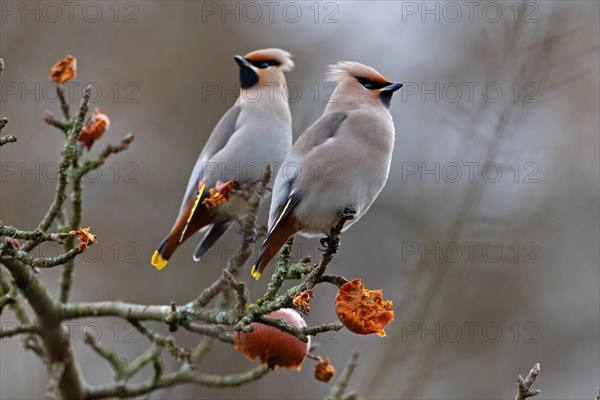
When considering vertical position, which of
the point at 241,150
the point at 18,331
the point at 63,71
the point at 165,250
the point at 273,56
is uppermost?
the point at 63,71

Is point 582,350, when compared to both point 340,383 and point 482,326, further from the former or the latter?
point 340,383

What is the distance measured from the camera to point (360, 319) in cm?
257

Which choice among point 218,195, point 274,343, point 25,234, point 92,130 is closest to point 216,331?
point 274,343

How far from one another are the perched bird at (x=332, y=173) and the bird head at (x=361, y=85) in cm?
10

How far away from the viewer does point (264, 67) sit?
493cm

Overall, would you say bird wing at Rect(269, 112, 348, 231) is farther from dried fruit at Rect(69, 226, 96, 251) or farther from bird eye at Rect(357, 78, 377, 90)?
dried fruit at Rect(69, 226, 96, 251)

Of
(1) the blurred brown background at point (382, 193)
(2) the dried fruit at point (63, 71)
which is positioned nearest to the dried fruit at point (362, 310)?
(2) the dried fruit at point (63, 71)

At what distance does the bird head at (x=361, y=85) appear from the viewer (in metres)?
4.15

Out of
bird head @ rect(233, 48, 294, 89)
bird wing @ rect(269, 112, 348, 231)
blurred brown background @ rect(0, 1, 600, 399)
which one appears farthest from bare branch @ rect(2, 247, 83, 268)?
blurred brown background @ rect(0, 1, 600, 399)

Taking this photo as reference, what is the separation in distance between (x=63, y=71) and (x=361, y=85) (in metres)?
1.40

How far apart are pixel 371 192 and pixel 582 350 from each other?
5317 millimetres

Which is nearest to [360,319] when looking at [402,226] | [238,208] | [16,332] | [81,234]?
[81,234]

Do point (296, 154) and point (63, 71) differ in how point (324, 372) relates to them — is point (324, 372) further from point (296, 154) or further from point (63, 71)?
point (63, 71)

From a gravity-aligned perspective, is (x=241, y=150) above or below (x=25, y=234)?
below
